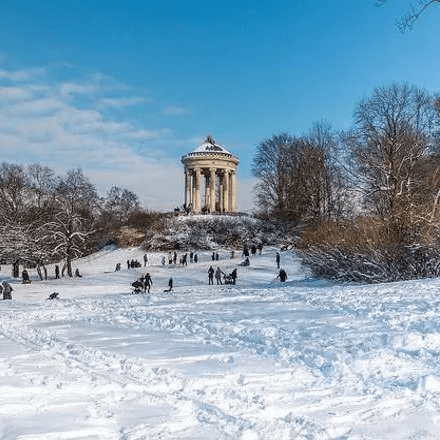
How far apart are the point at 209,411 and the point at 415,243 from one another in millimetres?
15751

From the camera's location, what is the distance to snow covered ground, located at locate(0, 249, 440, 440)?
4.74m

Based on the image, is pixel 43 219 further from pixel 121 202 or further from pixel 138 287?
pixel 121 202

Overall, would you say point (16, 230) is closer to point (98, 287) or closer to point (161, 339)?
point (98, 287)

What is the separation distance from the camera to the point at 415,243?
62.2 feet

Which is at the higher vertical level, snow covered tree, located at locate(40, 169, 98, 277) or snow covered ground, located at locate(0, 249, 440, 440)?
snow covered tree, located at locate(40, 169, 98, 277)

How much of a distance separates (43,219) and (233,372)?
35561mm

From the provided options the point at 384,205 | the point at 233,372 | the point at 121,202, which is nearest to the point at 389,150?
the point at 384,205

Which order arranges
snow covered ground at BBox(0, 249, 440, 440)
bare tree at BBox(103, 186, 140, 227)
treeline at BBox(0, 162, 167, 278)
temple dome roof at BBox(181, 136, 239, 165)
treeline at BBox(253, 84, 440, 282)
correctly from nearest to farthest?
snow covered ground at BBox(0, 249, 440, 440)
treeline at BBox(253, 84, 440, 282)
treeline at BBox(0, 162, 167, 278)
temple dome roof at BBox(181, 136, 239, 165)
bare tree at BBox(103, 186, 140, 227)

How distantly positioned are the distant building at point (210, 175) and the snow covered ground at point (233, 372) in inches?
1739

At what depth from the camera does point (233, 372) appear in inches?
259

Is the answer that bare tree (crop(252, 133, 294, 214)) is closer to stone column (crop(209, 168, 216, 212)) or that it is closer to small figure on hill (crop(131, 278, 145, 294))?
stone column (crop(209, 168, 216, 212))

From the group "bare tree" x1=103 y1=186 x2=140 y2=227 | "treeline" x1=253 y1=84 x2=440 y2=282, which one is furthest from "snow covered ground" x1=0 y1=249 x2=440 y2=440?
"bare tree" x1=103 y1=186 x2=140 y2=227

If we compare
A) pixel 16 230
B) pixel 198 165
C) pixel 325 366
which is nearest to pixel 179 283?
pixel 16 230

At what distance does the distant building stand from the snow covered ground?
145ft
